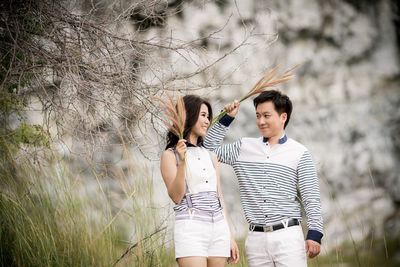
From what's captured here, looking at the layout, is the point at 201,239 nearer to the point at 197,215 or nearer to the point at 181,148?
the point at 197,215

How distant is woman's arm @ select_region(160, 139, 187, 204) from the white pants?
1.18 feet

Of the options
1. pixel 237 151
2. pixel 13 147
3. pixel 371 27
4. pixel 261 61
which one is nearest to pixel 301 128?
pixel 261 61

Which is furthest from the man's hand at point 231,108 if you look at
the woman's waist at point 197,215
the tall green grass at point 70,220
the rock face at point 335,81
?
the rock face at point 335,81

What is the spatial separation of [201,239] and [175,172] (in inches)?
10.6

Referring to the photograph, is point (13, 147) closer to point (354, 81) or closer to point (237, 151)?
point (237, 151)

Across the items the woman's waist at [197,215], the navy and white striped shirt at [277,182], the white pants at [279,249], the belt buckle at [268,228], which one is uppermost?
the navy and white striped shirt at [277,182]

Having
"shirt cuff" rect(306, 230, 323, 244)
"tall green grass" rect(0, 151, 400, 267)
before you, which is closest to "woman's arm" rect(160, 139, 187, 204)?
"shirt cuff" rect(306, 230, 323, 244)

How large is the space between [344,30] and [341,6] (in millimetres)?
220

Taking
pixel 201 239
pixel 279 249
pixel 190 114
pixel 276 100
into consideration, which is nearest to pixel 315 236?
pixel 279 249

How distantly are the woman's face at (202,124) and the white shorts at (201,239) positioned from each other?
358 millimetres

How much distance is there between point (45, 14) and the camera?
3.80m

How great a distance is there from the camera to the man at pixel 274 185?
118 inches

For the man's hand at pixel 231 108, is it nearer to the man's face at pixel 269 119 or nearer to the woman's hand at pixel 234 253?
the man's face at pixel 269 119

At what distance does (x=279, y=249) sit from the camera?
9.77 ft
